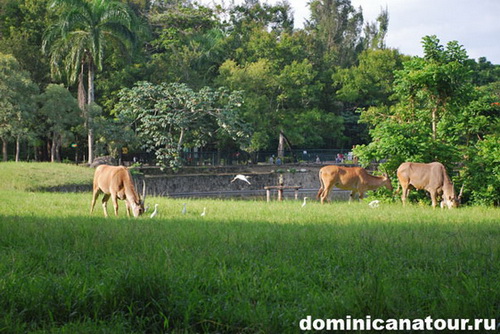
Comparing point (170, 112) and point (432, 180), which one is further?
point (170, 112)

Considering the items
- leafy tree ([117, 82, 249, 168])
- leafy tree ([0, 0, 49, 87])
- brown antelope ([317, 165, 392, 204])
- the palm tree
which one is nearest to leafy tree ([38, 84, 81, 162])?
the palm tree

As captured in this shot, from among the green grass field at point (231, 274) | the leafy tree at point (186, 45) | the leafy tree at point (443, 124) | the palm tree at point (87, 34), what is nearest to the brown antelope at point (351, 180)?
the leafy tree at point (443, 124)

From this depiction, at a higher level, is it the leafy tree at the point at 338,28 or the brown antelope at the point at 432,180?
→ the leafy tree at the point at 338,28

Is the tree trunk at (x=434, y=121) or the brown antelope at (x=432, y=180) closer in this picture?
the brown antelope at (x=432, y=180)

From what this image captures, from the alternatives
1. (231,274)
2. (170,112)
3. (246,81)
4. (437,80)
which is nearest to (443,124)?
(437,80)

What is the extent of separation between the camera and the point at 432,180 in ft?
52.5

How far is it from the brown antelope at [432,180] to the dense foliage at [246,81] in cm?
109

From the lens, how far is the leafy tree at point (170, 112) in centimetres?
3247

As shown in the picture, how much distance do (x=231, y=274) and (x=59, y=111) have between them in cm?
2739

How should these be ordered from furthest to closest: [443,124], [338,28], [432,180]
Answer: [338,28] → [443,124] → [432,180]

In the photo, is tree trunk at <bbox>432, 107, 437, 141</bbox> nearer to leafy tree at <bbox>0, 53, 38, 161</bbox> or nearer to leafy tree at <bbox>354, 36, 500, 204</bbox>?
leafy tree at <bbox>354, 36, 500, 204</bbox>

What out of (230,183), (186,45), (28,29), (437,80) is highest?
(186,45)

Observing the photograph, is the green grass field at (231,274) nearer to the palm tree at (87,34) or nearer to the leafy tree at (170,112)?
the leafy tree at (170,112)

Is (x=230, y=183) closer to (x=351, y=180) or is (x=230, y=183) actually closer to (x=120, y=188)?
(x=351, y=180)
